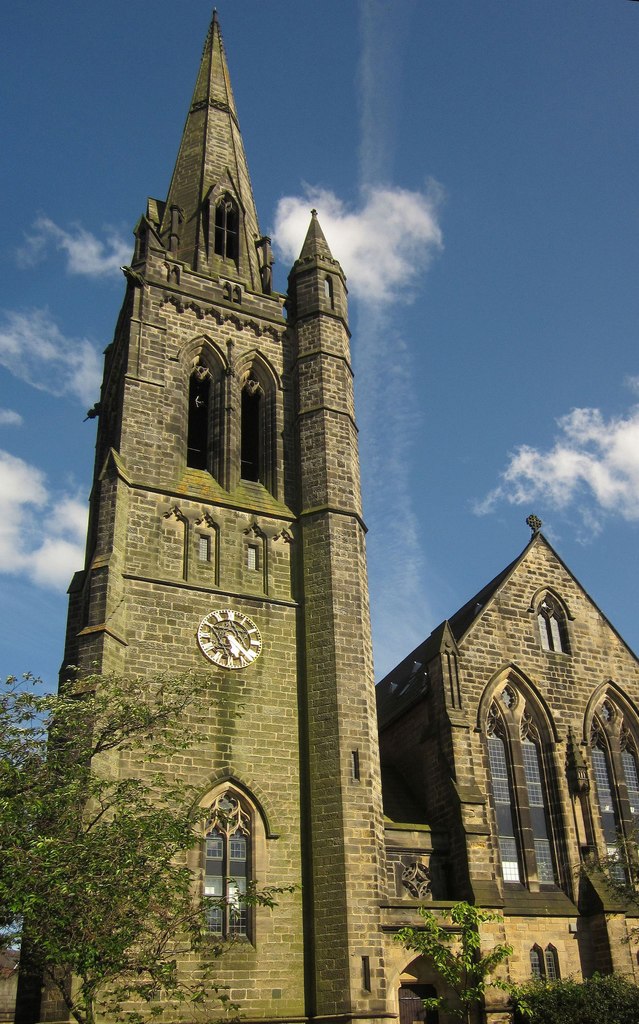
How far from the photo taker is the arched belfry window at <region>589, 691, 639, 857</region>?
81.4 ft

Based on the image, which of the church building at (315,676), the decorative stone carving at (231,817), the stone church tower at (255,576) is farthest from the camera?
the decorative stone carving at (231,817)

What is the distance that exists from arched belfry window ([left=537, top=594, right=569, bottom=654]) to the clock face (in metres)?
8.25

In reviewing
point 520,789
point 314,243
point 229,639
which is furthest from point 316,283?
point 520,789

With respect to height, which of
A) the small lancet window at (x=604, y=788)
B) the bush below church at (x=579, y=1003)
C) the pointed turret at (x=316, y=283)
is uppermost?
the pointed turret at (x=316, y=283)

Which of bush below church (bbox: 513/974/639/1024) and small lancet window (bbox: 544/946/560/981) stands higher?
small lancet window (bbox: 544/946/560/981)

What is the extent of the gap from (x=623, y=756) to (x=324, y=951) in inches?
410

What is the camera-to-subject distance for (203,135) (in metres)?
34.9

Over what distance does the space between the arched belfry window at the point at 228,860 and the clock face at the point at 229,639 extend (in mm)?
2982

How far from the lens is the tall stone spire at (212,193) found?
3077cm

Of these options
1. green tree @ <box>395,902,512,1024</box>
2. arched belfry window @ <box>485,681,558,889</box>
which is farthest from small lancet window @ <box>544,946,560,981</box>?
green tree @ <box>395,902,512,1024</box>

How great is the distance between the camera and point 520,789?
2412cm

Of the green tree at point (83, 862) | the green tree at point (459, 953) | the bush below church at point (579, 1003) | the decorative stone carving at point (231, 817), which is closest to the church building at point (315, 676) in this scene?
the decorative stone carving at point (231, 817)

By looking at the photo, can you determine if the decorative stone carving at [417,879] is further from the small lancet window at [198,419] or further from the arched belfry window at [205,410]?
the small lancet window at [198,419]

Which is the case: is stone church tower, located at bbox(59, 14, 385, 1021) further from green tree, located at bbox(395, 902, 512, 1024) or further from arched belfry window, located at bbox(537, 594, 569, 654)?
arched belfry window, located at bbox(537, 594, 569, 654)
